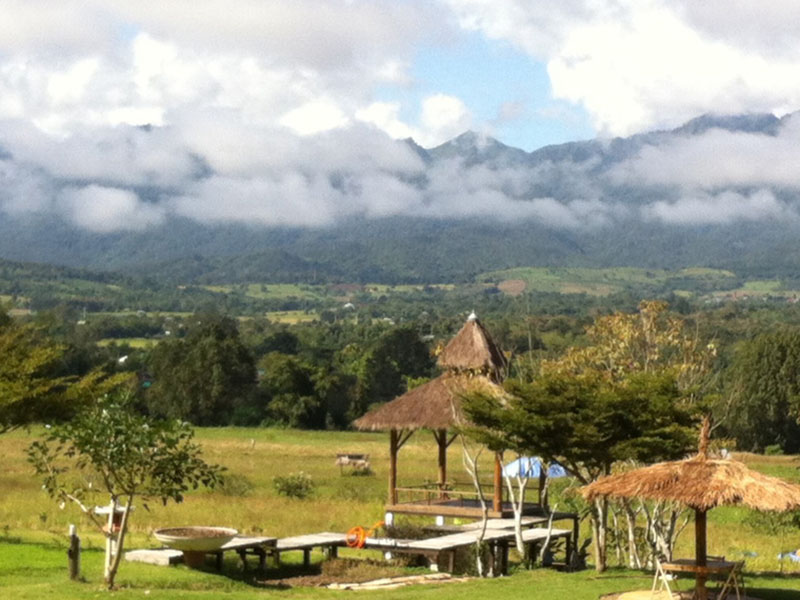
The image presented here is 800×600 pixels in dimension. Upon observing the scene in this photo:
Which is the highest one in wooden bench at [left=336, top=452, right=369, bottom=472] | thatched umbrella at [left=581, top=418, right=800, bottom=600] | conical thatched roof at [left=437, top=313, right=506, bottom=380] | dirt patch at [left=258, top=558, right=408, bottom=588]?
conical thatched roof at [left=437, top=313, right=506, bottom=380]

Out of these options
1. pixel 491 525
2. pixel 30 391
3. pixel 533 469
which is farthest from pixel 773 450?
pixel 30 391

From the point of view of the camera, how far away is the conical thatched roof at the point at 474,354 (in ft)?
85.2

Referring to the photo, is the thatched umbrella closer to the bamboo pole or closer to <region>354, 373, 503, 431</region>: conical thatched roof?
<region>354, 373, 503, 431</region>: conical thatched roof

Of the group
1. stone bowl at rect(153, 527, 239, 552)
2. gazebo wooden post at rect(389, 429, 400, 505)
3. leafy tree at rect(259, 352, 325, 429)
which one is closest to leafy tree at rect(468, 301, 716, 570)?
stone bowl at rect(153, 527, 239, 552)

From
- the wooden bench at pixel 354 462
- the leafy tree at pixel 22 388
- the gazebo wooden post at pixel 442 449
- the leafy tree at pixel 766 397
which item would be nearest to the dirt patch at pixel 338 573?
the leafy tree at pixel 22 388

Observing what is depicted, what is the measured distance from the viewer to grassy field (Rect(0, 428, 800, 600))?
18.2 m

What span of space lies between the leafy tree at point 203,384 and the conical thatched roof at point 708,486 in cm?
5889

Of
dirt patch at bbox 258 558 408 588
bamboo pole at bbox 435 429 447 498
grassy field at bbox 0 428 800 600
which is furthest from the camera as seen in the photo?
bamboo pole at bbox 435 429 447 498

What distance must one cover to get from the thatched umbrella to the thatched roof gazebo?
768 cm

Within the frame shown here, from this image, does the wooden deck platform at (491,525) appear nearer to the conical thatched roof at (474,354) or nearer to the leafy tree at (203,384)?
the conical thatched roof at (474,354)

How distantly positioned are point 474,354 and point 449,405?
1.68 metres

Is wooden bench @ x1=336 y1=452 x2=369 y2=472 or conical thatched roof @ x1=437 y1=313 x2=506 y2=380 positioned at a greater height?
conical thatched roof @ x1=437 y1=313 x2=506 y2=380

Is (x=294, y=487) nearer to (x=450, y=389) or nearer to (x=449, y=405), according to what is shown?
(x=449, y=405)

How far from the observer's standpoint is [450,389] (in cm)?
2578
